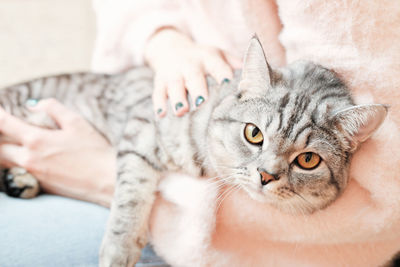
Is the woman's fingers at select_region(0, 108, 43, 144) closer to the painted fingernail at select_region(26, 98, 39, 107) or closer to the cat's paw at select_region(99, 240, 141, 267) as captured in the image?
the painted fingernail at select_region(26, 98, 39, 107)

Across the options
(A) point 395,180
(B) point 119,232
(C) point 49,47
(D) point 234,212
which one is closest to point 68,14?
(C) point 49,47

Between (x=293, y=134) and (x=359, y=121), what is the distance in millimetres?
137

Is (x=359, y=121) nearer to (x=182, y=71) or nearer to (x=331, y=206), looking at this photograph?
(x=331, y=206)

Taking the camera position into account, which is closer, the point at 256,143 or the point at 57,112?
the point at 256,143

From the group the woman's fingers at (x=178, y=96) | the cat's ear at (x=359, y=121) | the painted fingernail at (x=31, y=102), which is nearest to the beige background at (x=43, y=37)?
the painted fingernail at (x=31, y=102)

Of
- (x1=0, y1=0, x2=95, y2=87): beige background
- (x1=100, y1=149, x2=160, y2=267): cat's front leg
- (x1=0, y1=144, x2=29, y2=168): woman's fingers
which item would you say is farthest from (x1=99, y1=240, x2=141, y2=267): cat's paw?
(x1=0, y1=0, x2=95, y2=87): beige background

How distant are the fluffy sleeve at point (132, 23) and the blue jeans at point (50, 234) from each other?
58 centimetres

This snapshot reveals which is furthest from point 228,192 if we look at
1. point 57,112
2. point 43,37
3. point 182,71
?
point 43,37

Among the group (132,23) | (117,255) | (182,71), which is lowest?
(117,255)

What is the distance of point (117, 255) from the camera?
85 centimetres

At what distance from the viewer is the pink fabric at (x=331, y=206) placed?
722 millimetres

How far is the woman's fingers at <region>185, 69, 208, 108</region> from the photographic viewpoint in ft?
3.10

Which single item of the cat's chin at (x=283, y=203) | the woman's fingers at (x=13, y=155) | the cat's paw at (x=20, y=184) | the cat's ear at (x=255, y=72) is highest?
the cat's ear at (x=255, y=72)

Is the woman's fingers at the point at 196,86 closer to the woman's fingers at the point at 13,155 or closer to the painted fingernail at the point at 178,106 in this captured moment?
the painted fingernail at the point at 178,106
